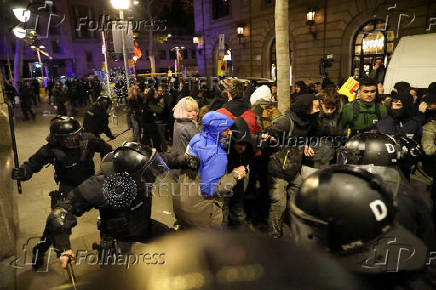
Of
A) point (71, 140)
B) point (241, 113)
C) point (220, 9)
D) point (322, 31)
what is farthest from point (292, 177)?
point (220, 9)

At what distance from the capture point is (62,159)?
3.73 m

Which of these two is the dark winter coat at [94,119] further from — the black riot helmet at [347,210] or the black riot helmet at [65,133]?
the black riot helmet at [347,210]

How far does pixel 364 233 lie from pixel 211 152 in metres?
1.87

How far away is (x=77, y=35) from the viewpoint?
45.1 meters

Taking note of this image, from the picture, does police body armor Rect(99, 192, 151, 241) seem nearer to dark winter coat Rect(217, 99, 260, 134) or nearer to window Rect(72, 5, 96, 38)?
dark winter coat Rect(217, 99, 260, 134)

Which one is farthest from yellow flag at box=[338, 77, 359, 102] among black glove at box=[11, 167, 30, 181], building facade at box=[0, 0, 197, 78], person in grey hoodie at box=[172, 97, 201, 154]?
building facade at box=[0, 0, 197, 78]

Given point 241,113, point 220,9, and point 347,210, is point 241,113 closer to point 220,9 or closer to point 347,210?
point 347,210

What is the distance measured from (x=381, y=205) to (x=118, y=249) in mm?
2051

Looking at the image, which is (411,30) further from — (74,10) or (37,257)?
(74,10)

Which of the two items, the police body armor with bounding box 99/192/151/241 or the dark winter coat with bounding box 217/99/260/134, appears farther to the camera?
the dark winter coat with bounding box 217/99/260/134

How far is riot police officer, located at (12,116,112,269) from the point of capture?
3650mm

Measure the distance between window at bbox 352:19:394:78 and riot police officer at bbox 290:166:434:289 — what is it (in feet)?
51.2

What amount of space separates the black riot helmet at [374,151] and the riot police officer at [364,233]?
1.18 m

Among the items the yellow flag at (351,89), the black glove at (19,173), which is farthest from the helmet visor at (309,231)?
the yellow flag at (351,89)
